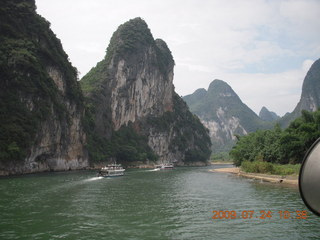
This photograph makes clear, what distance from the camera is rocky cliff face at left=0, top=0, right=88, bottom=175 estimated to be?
4703cm

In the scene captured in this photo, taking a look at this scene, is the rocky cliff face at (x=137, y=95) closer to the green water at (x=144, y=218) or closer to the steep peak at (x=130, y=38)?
the steep peak at (x=130, y=38)

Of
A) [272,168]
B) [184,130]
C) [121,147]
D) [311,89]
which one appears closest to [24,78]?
[272,168]

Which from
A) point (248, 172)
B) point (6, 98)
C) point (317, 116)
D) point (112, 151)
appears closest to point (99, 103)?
point (112, 151)

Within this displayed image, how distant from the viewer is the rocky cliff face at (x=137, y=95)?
95.6m

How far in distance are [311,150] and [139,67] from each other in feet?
376

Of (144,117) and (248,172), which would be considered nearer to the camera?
(248,172)

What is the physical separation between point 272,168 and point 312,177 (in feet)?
147

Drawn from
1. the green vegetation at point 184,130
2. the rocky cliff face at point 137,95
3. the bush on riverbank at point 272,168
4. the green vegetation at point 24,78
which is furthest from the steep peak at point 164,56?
the bush on riverbank at point 272,168

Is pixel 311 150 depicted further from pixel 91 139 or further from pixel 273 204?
pixel 91 139

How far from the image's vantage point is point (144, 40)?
115438mm
